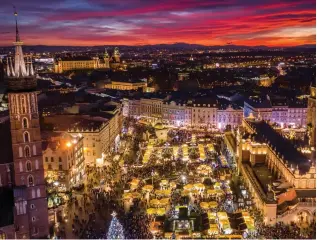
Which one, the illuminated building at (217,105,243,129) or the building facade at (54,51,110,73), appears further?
the building facade at (54,51,110,73)

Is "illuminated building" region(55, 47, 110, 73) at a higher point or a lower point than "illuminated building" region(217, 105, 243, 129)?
higher

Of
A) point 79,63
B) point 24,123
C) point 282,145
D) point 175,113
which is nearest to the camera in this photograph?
point 24,123

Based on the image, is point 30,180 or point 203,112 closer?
point 30,180

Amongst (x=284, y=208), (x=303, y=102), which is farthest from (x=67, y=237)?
(x=303, y=102)

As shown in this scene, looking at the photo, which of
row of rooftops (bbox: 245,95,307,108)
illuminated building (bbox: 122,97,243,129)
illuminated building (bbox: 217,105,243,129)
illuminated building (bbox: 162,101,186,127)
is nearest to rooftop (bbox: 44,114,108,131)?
illuminated building (bbox: 162,101,186,127)

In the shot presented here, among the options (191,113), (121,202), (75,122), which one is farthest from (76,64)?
(121,202)

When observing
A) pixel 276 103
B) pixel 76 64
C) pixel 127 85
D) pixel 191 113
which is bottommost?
pixel 191 113

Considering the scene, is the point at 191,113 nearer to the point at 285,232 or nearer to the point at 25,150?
the point at 285,232

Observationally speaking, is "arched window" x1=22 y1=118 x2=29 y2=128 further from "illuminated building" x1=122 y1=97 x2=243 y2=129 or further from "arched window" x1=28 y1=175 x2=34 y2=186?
"illuminated building" x1=122 y1=97 x2=243 y2=129
